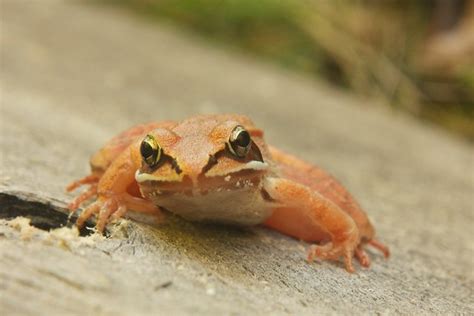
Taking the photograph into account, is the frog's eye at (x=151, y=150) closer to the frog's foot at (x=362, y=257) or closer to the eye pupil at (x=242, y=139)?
the eye pupil at (x=242, y=139)

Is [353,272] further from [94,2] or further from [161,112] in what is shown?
[94,2]

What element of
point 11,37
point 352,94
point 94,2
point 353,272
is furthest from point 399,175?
point 94,2

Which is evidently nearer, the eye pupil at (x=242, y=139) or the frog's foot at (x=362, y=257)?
the eye pupil at (x=242, y=139)

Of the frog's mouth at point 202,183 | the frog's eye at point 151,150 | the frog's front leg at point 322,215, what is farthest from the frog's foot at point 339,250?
the frog's eye at point 151,150

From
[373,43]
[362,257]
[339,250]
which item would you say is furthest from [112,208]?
[373,43]

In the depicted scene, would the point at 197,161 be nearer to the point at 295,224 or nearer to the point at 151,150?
the point at 151,150

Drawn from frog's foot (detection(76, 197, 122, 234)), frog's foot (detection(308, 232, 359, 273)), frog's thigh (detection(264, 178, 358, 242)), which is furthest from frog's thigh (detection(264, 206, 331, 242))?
frog's foot (detection(76, 197, 122, 234))

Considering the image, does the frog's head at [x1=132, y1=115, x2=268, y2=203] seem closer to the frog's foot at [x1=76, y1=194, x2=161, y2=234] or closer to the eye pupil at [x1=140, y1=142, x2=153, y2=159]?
the eye pupil at [x1=140, y1=142, x2=153, y2=159]
